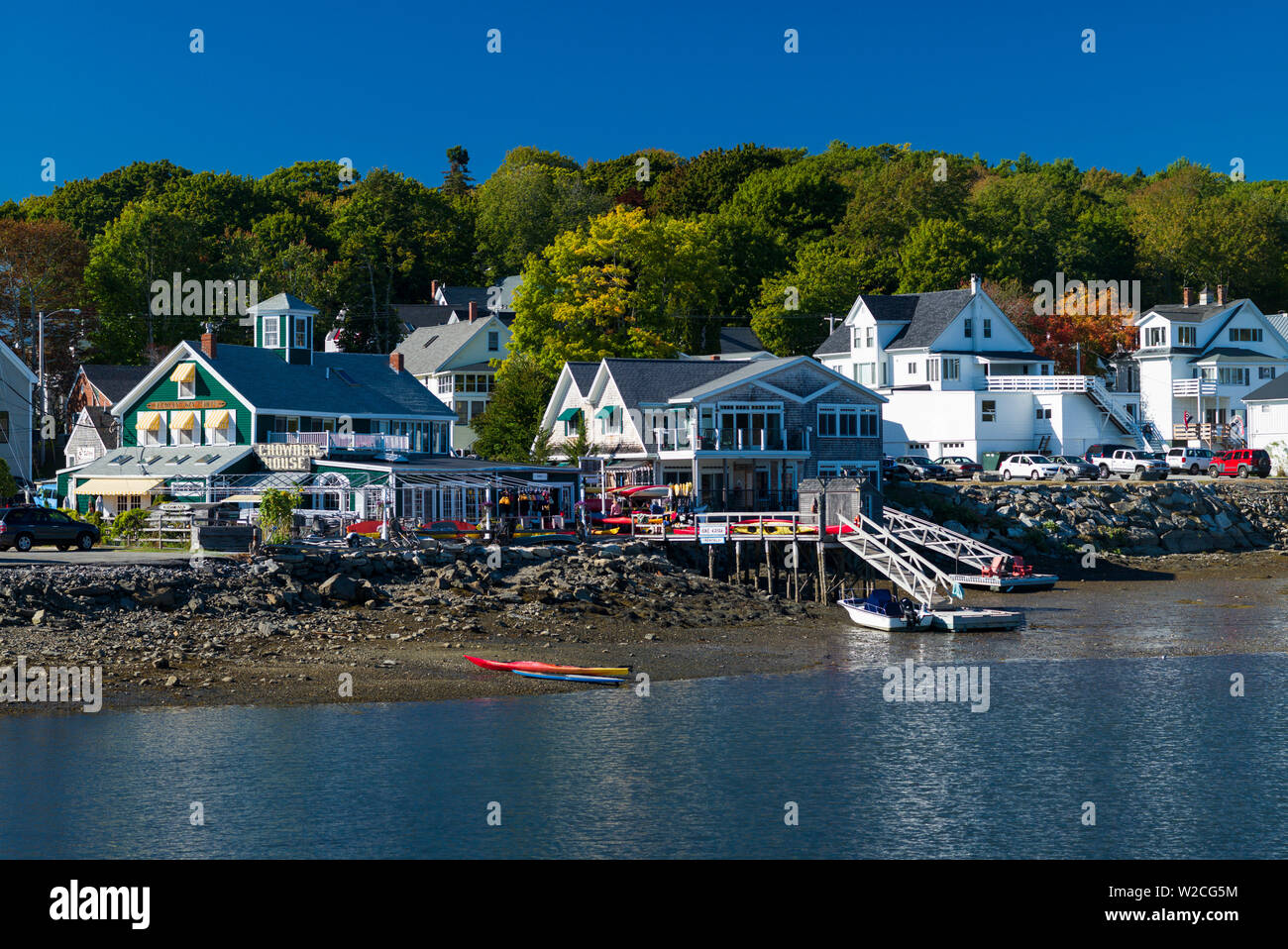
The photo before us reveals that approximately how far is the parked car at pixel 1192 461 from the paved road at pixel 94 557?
6017cm

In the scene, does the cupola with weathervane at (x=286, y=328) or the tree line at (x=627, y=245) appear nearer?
the cupola with weathervane at (x=286, y=328)

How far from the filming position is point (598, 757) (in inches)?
1188

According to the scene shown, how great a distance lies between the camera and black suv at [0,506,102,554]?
5528 centimetres

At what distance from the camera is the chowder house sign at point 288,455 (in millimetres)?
65562

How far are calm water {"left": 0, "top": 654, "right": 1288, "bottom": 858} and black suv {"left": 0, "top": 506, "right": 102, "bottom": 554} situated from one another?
25436 millimetres

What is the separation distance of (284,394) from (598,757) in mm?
45683

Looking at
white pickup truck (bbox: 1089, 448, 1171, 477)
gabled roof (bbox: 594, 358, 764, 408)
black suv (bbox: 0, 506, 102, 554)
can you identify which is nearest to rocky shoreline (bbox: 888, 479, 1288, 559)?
white pickup truck (bbox: 1089, 448, 1171, 477)

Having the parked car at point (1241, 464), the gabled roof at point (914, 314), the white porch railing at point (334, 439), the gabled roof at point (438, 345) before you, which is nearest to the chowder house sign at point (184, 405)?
the white porch railing at point (334, 439)

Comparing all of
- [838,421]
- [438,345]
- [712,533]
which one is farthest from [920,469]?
[438,345]

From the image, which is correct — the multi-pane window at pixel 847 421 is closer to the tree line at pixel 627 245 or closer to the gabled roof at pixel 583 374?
the gabled roof at pixel 583 374

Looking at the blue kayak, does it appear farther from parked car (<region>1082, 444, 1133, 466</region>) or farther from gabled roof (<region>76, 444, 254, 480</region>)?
parked car (<region>1082, 444, 1133, 466</region>)
